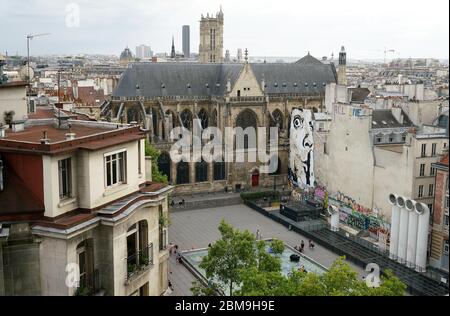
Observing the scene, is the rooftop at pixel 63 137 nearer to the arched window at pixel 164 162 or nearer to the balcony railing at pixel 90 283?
the balcony railing at pixel 90 283

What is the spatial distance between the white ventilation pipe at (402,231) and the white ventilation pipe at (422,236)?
1.37 metres

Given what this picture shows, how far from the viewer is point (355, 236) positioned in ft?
159

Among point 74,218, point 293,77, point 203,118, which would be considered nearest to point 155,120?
point 203,118

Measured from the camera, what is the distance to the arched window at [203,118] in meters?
70.9

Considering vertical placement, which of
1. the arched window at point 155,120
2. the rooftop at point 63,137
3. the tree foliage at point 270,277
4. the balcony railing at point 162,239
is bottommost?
the tree foliage at point 270,277

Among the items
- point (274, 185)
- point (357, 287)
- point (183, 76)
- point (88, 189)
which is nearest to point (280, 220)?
point (274, 185)

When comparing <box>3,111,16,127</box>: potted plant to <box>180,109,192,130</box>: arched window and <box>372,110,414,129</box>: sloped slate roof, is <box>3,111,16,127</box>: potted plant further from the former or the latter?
<box>180,109,192,130</box>: arched window

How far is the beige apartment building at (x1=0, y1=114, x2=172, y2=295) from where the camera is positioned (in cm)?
1585

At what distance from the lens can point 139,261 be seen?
61.9 feet

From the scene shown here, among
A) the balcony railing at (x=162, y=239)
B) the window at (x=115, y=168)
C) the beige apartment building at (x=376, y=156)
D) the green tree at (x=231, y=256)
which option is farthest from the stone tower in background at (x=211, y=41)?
the window at (x=115, y=168)

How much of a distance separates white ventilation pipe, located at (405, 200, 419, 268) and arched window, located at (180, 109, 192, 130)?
34.9 metres

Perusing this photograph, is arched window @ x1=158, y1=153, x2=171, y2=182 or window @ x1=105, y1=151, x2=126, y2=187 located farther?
arched window @ x1=158, y1=153, x2=171, y2=182

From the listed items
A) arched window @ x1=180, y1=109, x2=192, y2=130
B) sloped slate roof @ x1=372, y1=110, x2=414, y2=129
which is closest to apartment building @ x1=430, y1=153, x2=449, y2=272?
sloped slate roof @ x1=372, y1=110, x2=414, y2=129

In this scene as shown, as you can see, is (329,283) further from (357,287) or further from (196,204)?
(196,204)
